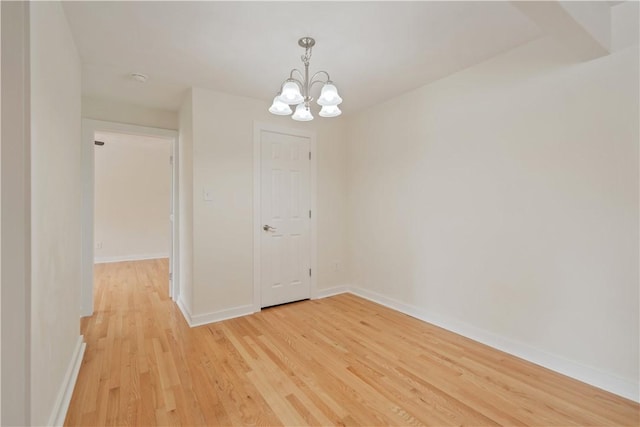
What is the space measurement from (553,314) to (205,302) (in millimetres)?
3043

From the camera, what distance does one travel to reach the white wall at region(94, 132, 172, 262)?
6.43 meters

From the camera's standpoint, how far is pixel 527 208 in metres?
2.32

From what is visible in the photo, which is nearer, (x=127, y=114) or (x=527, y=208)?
(x=527, y=208)

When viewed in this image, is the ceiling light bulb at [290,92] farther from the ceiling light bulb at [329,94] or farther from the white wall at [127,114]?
the white wall at [127,114]

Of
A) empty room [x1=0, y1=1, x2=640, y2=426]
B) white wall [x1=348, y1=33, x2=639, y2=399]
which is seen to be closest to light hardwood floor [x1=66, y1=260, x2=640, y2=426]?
empty room [x1=0, y1=1, x2=640, y2=426]

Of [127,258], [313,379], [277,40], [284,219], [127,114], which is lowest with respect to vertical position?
[313,379]

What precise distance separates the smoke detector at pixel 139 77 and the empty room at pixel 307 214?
0.07 ft

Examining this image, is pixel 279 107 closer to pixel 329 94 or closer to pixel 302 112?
pixel 302 112

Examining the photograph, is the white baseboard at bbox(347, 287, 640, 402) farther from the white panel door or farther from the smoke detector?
the smoke detector

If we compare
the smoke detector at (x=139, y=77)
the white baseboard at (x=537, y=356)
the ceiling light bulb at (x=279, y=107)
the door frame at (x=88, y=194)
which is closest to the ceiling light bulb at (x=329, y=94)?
the ceiling light bulb at (x=279, y=107)

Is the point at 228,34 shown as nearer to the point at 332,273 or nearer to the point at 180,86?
the point at 180,86

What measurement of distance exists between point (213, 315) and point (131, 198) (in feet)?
16.6

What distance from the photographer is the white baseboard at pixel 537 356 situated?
189cm

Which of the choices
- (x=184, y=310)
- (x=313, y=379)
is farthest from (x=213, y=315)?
(x=313, y=379)
